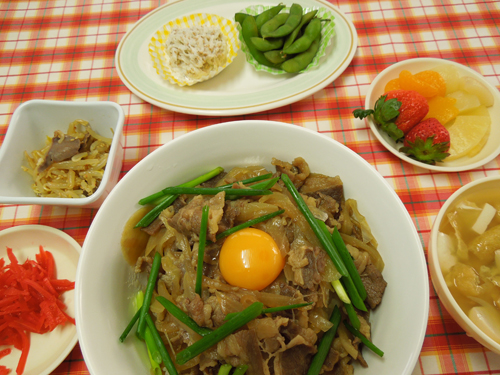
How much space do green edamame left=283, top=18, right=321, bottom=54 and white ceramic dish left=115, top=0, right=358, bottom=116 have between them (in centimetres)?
19

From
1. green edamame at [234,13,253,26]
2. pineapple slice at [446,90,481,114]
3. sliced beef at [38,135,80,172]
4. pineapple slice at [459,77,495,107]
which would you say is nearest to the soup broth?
pineapple slice at [446,90,481,114]

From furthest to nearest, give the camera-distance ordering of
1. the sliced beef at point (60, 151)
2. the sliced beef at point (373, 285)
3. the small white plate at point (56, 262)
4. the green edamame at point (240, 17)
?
the green edamame at point (240, 17)
the sliced beef at point (60, 151)
the small white plate at point (56, 262)
the sliced beef at point (373, 285)

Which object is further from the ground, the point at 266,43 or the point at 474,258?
the point at 266,43

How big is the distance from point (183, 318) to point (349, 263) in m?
0.81

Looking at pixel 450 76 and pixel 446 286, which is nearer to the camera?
pixel 446 286

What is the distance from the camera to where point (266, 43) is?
8.34 ft

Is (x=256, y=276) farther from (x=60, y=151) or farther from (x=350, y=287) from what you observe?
(x=60, y=151)

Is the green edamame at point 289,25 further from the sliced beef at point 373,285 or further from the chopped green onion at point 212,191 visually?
the sliced beef at point 373,285

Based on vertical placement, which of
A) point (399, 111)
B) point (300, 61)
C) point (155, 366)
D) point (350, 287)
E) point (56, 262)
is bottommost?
point (56, 262)

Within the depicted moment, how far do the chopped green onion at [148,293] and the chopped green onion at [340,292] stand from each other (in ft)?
2.88

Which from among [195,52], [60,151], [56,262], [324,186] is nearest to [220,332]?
[324,186]

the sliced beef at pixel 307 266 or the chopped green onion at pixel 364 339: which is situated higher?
the sliced beef at pixel 307 266

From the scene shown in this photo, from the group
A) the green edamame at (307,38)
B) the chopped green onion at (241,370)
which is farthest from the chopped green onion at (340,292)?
the green edamame at (307,38)

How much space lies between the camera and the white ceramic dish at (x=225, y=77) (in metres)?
2.42
